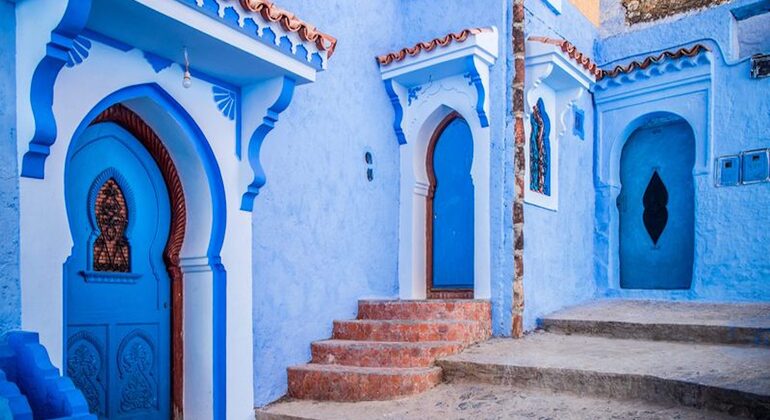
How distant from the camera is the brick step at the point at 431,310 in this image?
6.57 m

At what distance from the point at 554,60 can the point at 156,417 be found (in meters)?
4.96

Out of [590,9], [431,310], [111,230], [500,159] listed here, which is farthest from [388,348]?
[590,9]

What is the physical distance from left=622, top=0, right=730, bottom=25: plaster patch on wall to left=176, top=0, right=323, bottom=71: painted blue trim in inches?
207

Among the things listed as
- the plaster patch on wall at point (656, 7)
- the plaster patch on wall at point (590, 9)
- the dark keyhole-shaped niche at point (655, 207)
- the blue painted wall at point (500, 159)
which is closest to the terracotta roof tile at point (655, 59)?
the plaster patch on wall at point (656, 7)

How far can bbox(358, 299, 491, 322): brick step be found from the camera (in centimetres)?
657

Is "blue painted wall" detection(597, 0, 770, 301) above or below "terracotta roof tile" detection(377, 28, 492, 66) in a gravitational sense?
below

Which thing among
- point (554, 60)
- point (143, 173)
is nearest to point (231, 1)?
point (143, 173)

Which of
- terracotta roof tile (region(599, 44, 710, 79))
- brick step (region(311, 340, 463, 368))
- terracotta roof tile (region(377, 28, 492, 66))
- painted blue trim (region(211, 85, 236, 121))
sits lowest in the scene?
brick step (region(311, 340, 463, 368))

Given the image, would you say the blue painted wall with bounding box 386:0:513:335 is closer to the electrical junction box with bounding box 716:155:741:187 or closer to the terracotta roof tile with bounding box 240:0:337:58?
the terracotta roof tile with bounding box 240:0:337:58

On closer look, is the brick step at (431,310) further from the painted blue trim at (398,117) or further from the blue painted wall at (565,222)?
the painted blue trim at (398,117)

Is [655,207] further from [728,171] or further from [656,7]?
[656,7]

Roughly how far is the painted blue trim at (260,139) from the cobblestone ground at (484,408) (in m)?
1.72

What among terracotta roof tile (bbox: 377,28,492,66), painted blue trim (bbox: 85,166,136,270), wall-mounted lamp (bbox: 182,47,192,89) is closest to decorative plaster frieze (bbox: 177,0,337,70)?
wall-mounted lamp (bbox: 182,47,192,89)

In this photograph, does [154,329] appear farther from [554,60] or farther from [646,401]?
[554,60]
